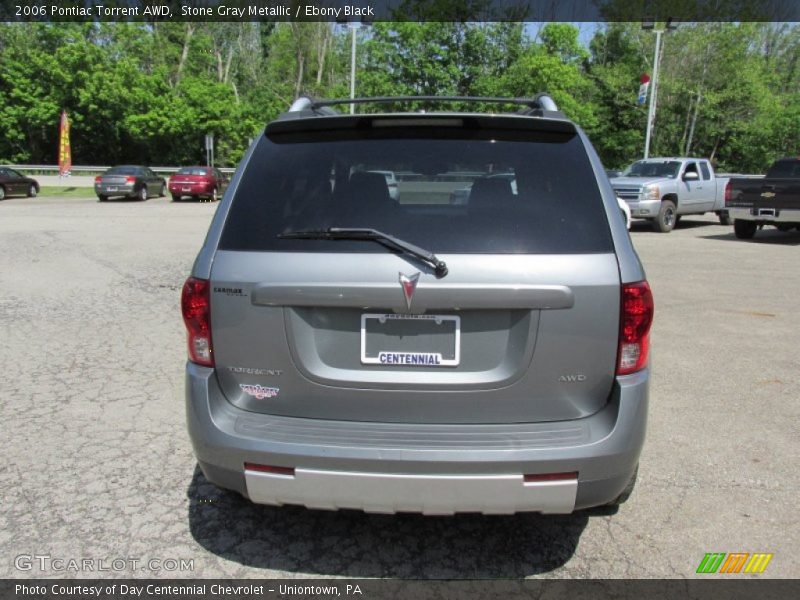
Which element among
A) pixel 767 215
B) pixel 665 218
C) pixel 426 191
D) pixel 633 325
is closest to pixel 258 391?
pixel 426 191

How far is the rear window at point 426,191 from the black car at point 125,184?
29.7m

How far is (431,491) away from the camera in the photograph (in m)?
2.41

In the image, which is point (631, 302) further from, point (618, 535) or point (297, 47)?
point (297, 47)

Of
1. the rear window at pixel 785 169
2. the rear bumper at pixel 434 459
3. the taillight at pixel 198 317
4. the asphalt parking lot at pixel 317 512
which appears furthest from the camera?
the rear window at pixel 785 169

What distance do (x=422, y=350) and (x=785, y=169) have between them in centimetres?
1649

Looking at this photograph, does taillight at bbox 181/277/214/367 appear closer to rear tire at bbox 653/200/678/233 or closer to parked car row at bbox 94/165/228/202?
rear tire at bbox 653/200/678/233

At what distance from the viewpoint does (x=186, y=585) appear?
8.86ft

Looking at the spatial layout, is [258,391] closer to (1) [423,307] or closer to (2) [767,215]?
(1) [423,307]

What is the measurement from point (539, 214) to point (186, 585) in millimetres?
2087

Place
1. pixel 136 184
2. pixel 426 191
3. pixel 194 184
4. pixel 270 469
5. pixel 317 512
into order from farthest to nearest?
pixel 194 184 < pixel 136 184 < pixel 317 512 < pixel 426 191 < pixel 270 469

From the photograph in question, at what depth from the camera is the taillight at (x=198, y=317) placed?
260 cm

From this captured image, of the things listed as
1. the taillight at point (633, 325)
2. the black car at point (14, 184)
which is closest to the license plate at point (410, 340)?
the taillight at point (633, 325)

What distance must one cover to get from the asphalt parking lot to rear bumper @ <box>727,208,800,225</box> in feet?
28.5

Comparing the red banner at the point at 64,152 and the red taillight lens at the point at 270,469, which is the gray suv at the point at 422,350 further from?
the red banner at the point at 64,152
